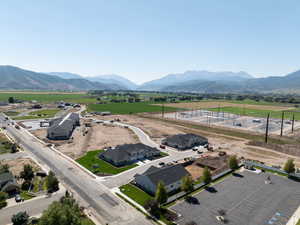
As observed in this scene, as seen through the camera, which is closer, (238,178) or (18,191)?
(18,191)

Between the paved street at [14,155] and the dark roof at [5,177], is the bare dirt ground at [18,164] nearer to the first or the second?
the paved street at [14,155]

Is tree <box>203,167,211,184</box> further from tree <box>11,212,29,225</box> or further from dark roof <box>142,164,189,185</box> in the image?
tree <box>11,212,29,225</box>

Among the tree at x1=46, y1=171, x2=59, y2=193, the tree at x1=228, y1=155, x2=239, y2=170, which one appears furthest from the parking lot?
the tree at x1=46, y1=171, x2=59, y2=193

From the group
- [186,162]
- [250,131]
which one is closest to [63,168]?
[186,162]

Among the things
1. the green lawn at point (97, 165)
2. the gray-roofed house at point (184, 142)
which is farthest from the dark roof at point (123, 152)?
the gray-roofed house at point (184, 142)

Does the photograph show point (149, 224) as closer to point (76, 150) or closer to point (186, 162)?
→ point (186, 162)

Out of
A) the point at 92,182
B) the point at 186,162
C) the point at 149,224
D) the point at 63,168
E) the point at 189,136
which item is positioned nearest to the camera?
the point at 149,224
